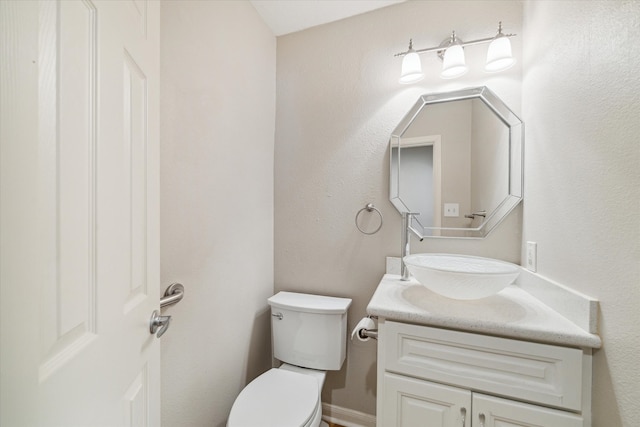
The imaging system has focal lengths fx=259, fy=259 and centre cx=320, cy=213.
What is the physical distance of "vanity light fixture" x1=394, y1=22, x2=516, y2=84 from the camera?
1199 mm

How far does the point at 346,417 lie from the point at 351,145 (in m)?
1.61

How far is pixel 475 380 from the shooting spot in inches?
34.2

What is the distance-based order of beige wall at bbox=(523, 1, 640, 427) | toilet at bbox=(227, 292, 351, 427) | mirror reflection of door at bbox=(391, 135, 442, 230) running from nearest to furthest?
1. beige wall at bbox=(523, 1, 640, 427)
2. toilet at bbox=(227, 292, 351, 427)
3. mirror reflection of door at bbox=(391, 135, 442, 230)

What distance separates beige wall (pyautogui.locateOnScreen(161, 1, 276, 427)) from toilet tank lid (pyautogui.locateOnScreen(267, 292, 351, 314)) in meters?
0.15

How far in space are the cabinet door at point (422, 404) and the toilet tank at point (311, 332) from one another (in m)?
0.44

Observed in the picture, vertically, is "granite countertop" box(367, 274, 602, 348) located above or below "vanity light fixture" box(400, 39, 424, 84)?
below

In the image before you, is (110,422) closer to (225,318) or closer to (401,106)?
(225,318)

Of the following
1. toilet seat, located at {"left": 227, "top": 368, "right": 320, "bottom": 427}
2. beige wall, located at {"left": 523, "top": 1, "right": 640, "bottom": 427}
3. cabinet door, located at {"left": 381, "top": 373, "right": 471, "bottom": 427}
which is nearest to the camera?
beige wall, located at {"left": 523, "top": 1, "right": 640, "bottom": 427}

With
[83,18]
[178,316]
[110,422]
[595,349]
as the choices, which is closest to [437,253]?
[595,349]

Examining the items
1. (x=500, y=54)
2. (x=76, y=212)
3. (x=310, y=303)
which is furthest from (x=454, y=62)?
(x=76, y=212)

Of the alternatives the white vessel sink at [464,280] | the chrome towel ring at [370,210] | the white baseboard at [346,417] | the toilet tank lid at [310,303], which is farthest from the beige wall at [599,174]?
the white baseboard at [346,417]

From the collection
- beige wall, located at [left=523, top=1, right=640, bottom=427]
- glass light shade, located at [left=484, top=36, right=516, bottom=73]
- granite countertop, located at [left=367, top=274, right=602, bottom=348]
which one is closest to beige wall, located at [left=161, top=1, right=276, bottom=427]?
granite countertop, located at [left=367, top=274, right=602, bottom=348]

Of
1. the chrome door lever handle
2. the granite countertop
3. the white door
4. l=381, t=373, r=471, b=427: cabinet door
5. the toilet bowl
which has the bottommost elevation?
the toilet bowl

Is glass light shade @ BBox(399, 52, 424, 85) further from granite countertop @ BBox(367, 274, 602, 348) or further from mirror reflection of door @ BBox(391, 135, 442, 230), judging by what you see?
granite countertop @ BBox(367, 274, 602, 348)
